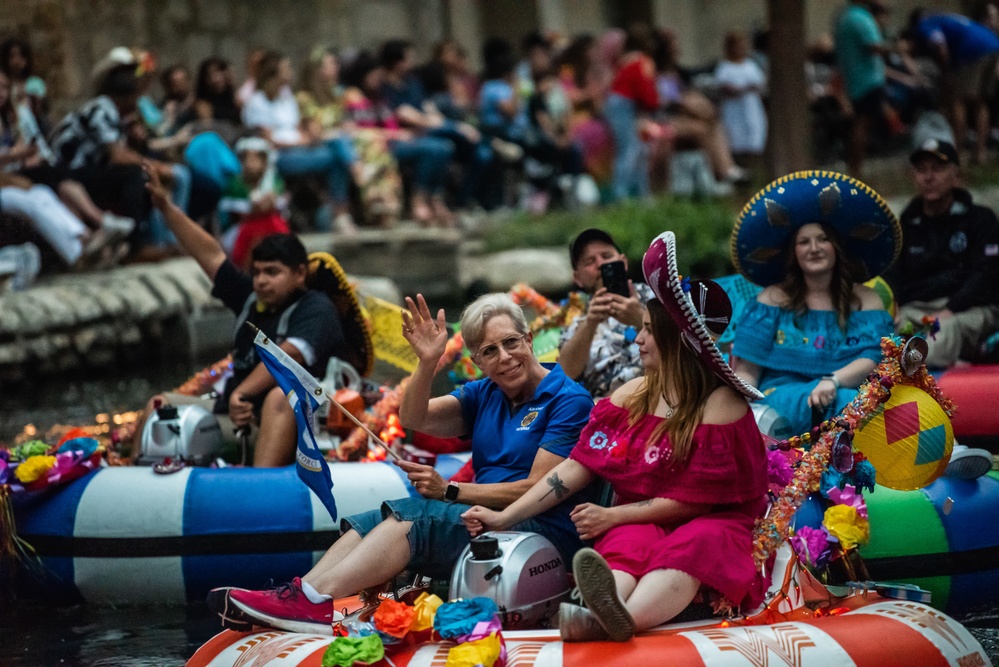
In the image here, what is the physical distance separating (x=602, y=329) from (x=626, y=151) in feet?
28.6

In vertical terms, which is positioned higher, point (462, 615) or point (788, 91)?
point (788, 91)

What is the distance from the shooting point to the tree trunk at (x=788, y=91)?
39.4ft

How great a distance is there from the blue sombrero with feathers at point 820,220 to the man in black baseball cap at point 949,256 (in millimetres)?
935

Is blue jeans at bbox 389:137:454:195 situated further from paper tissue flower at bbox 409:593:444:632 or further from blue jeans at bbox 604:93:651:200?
paper tissue flower at bbox 409:593:444:632

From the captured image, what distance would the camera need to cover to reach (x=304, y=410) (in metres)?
4.84

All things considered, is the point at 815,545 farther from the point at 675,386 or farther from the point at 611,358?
the point at 611,358

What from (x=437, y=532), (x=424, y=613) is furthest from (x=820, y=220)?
(x=424, y=613)

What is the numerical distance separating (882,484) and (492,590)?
1752mm

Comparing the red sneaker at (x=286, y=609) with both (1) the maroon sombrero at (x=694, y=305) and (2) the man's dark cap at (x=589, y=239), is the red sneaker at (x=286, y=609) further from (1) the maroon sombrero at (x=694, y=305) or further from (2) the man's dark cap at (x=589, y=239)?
(2) the man's dark cap at (x=589, y=239)

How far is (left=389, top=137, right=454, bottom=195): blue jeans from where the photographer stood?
1402 cm

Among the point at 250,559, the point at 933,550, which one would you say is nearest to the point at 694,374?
the point at 933,550

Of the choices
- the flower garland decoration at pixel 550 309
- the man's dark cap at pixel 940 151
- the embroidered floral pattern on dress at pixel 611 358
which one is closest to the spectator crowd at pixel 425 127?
the flower garland decoration at pixel 550 309

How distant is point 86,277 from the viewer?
11406 millimetres

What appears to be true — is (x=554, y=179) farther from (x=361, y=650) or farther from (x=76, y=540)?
(x=361, y=650)
